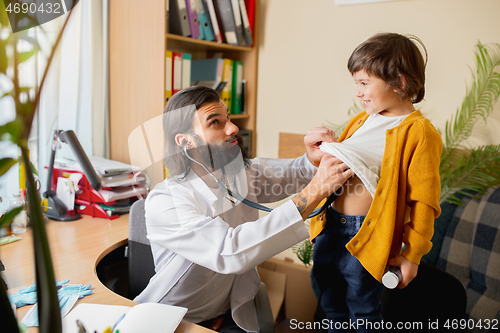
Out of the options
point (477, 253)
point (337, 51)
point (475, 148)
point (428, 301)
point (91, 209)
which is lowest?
point (428, 301)

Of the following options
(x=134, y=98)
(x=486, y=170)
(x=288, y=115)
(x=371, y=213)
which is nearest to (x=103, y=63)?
(x=134, y=98)

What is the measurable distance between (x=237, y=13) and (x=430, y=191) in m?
1.61

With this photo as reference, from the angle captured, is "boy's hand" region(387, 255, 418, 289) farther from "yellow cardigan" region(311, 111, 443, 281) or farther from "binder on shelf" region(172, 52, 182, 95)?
"binder on shelf" region(172, 52, 182, 95)

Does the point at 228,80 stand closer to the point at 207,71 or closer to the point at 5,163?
the point at 207,71

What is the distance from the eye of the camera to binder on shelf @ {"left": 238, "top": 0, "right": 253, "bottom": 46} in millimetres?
2107

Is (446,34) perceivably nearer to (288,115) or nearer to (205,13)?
(288,115)

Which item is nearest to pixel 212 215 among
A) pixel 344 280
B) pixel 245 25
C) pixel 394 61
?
pixel 344 280

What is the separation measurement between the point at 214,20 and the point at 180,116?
1283mm

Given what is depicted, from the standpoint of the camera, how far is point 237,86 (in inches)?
87.4

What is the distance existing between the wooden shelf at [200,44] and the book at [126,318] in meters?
1.29

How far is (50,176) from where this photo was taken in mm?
1609

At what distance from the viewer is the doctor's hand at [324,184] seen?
88 cm

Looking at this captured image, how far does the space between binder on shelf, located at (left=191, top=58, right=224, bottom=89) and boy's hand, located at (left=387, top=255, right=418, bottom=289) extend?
1.22 m

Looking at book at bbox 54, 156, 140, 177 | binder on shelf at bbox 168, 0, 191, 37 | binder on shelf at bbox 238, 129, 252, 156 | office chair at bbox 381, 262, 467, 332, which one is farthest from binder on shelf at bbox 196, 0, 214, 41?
office chair at bbox 381, 262, 467, 332
